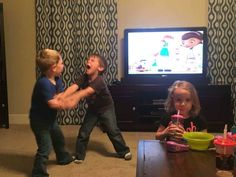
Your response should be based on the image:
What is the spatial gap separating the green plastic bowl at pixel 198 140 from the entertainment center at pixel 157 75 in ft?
9.24

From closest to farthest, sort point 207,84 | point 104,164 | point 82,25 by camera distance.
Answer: point 104,164, point 207,84, point 82,25

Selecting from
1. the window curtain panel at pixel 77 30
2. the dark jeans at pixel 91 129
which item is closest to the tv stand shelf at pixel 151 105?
the window curtain panel at pixel 77 30

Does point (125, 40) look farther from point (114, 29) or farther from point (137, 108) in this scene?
point (137, 108)

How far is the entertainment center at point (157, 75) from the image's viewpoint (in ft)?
14.6

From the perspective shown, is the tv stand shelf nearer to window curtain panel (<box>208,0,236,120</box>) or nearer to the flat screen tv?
the flat screen tv

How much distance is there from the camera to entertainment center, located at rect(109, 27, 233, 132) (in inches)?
175

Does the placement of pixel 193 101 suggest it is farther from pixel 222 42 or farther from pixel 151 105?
pixel 222 42

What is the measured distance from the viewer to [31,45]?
5027 mm

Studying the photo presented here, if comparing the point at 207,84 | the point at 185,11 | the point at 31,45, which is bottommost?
the point at 207,84

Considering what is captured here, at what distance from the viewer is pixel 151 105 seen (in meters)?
4.62

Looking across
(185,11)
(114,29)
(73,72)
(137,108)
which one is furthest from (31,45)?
(185,11)

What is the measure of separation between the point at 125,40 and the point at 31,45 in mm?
1432

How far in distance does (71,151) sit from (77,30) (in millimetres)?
1917

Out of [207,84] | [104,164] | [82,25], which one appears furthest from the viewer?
[82,25]
